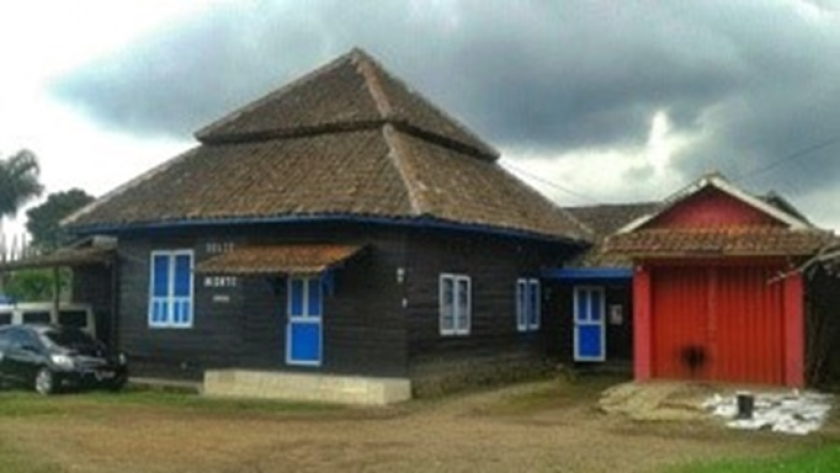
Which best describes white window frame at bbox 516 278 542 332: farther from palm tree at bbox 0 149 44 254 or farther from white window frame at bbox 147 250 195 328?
palm tree at bbox 0 149 44 254

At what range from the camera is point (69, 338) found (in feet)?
82.3

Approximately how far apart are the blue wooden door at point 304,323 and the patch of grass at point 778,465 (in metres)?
11.2

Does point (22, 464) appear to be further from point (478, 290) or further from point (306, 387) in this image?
point (478, 290)

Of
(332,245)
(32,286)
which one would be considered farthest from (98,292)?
(32,286)

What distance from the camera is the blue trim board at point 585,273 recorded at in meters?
28.8

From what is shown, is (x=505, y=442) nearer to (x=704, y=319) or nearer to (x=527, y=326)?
(x=704, y=319)

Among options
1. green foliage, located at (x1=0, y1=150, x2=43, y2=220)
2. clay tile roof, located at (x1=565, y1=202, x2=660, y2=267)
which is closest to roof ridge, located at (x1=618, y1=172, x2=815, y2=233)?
clay tile roof, located at (x1=565, y1=202, x2=660, y2=267)

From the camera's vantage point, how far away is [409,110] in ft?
90.8

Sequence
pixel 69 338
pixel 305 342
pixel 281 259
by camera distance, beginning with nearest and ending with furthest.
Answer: pixel 281 259 < pixel 305 342 < pixel 69 338

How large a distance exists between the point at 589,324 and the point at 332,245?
9876 mm

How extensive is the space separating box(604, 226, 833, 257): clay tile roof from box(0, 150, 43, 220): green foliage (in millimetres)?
55077

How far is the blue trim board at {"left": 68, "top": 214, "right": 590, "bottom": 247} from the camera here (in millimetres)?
22625

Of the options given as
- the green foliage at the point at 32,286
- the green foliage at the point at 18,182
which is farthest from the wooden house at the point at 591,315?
the green foliage at the point at 18,182

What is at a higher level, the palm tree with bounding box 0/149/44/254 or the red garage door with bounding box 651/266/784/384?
the palm tree with bounding box 0/149/44/254
